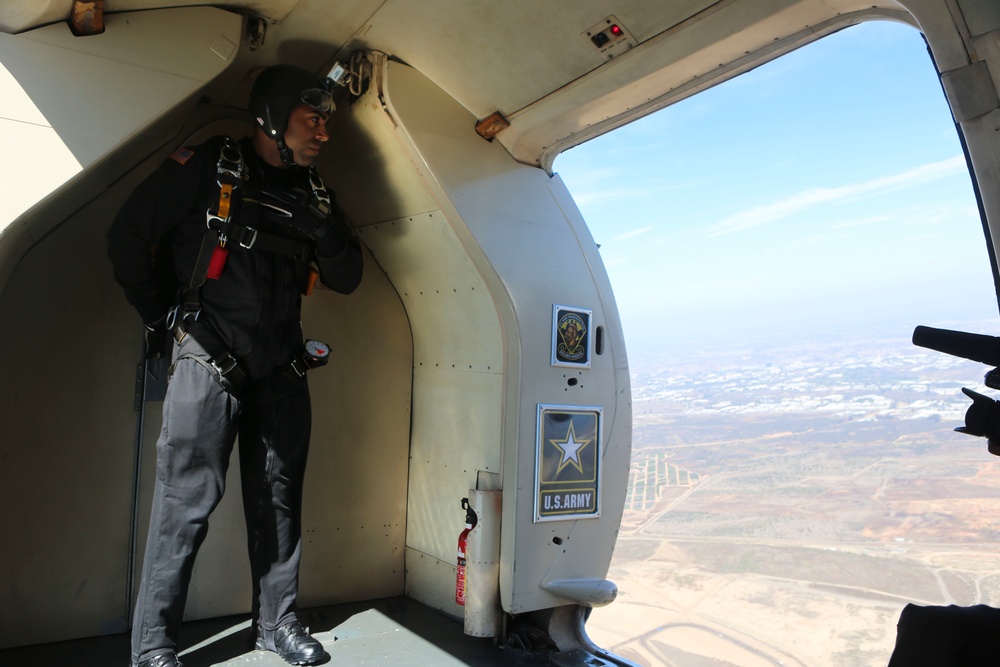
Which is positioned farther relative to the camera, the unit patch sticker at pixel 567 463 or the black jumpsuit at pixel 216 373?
the unit patch sticker at pixel 567 463

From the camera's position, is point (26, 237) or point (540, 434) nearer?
point (26, 237)

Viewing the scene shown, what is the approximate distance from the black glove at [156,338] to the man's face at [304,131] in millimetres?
682

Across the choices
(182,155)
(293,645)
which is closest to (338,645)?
(293,645)

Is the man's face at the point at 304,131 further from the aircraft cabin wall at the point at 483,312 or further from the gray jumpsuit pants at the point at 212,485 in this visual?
the gray jumpsuit pants at the point at 212,485

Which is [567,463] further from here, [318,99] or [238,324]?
[318,99]

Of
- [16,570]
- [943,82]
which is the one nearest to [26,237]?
[16,570]

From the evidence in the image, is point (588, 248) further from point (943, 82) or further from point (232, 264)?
point (943, 82)

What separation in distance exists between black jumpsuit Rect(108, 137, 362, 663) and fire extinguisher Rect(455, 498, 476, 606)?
1.87ft

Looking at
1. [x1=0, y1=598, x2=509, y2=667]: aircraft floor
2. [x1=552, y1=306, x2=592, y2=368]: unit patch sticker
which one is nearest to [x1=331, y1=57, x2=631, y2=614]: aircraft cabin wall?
[x1=552, y1=306, x2=592, y2=368]: unit patch sticker

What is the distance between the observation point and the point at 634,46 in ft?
7.01

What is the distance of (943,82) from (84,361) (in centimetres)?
262

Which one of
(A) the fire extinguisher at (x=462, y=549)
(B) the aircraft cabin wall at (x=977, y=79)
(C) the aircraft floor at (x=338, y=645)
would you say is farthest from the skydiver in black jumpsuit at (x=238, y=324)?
(B) the aircraft cabin wall at (x=977, y=79)

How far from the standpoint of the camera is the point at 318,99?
231 cm

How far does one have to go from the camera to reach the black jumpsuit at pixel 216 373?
210 cm
